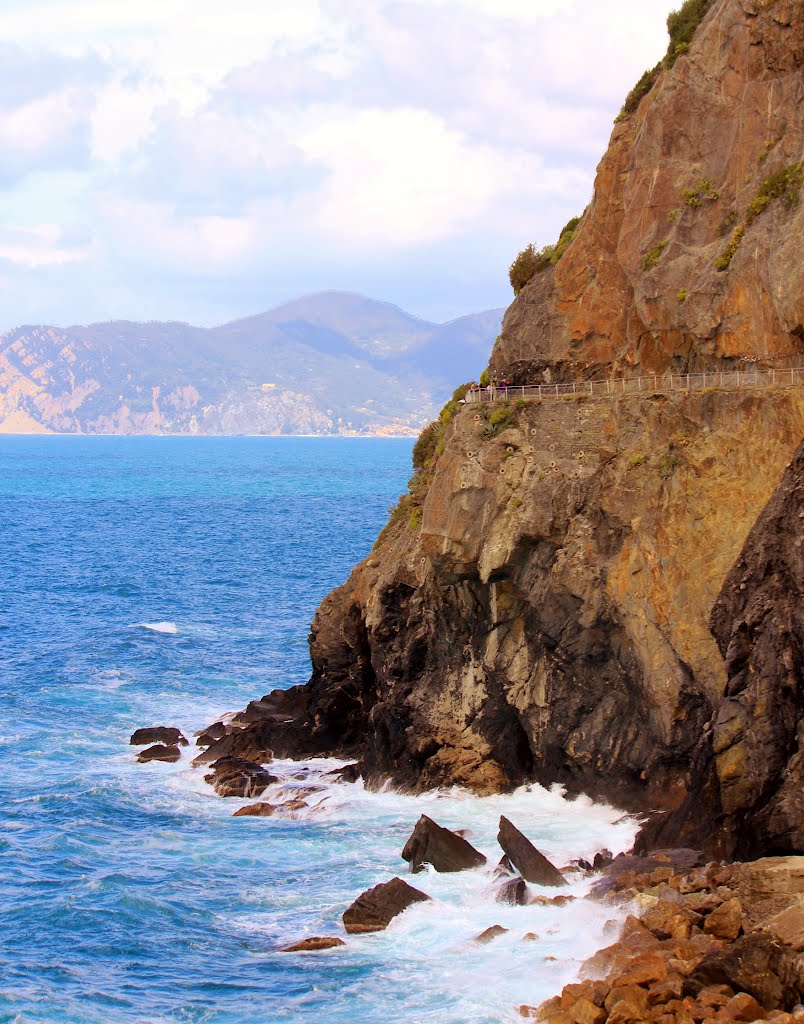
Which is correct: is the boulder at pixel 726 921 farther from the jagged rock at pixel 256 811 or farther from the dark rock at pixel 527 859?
the jagged rock at pixel 256 811

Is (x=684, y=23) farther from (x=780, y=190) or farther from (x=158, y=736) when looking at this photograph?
(x=158, y=736)

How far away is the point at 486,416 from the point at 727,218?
30.0 feet

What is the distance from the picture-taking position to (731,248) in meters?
35.8

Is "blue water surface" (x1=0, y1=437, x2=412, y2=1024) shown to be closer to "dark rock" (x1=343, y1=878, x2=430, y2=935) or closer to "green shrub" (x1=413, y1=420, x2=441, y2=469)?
"dark rock" (x1=343, y1=878, x2=430, y2=935)

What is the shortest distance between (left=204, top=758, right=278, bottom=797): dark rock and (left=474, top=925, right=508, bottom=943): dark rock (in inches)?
563

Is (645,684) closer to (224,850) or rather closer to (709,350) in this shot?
(709,350)

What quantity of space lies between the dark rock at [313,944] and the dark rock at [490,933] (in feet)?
9.67

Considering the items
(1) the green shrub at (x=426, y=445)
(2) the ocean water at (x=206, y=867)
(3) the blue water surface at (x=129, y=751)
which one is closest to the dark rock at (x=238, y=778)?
(2) the ocean water at (x=206, y=867)

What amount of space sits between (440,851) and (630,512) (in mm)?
10376

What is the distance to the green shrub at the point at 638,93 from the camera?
42406 mm

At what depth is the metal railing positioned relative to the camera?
1319 inches

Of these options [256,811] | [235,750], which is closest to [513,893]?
[256,811]

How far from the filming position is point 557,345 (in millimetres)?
42031

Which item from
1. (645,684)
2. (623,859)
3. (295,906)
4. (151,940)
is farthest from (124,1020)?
(645,684)
